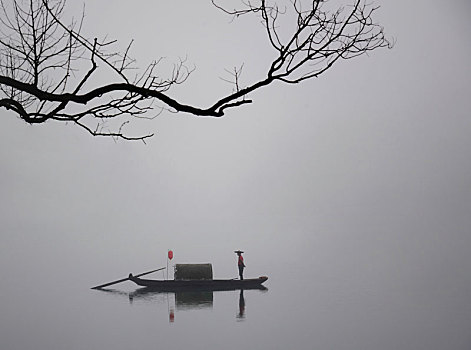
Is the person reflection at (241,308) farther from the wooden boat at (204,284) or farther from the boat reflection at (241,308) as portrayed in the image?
the wooden boat at (204,284)

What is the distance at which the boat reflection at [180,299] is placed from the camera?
25.7m

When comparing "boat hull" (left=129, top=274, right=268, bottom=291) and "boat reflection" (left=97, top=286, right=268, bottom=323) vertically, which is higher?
"boat hull" (left=129, top=274, right=268, bottom=291)

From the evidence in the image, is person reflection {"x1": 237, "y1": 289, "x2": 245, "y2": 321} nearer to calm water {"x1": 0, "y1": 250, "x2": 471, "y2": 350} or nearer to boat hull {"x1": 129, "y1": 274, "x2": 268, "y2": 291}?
calm water {"x1": 0, "y1": 250, "x2": 471, "y2": 350}

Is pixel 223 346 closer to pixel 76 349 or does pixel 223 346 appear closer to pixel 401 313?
pixel 76 349

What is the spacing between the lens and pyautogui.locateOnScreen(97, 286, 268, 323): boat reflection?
2567 cm

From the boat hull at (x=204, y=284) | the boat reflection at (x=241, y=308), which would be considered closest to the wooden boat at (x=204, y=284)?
the boat hull at (x=204, y=284)

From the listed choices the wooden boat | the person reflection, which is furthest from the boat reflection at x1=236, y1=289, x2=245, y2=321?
the wooden boat

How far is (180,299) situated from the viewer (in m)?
29.5

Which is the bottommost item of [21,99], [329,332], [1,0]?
[329,332]

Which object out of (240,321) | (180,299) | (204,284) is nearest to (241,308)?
(204,284)

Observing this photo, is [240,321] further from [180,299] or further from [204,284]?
[180,299]

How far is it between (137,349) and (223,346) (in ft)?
8.92

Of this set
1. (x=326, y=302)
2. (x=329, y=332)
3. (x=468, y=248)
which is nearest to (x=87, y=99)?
(x=329, y=332)

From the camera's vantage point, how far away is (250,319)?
74.4ft
